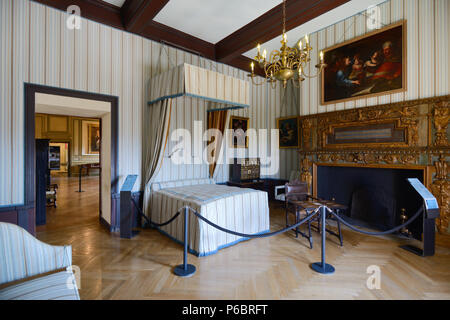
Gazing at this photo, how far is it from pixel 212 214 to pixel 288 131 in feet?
15.3

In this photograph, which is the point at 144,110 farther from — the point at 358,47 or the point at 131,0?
the point at 358,47

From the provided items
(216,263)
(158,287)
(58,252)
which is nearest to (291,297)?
(216,263)

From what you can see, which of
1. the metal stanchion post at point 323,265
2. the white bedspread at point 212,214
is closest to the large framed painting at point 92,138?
the white bedspread at point 212,214

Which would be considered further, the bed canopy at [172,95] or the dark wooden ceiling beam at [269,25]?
the dark wooden ceiling beam at [269,25]

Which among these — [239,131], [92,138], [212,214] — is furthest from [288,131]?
[92,138]

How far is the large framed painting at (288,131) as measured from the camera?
23.3ft

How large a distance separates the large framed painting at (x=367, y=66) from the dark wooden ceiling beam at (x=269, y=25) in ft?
4.08

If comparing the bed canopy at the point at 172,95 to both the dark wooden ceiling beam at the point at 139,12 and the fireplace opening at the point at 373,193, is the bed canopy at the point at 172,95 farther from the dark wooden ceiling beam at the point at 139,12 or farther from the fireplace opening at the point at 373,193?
the fireplace opening at the point at 373,193

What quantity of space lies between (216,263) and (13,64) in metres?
4.42

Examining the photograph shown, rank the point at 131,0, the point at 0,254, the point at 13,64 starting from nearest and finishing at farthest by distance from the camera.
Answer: the point at 0,254 < the point at 13,64 < the point at 131,0

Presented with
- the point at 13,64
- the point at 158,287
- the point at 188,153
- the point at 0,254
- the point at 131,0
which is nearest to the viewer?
the point at 0,254

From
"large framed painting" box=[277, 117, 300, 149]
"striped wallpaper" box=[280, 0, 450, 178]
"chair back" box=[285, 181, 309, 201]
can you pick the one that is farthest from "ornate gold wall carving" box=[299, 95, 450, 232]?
"large framed painting" box=[277, 117, 300, 149]

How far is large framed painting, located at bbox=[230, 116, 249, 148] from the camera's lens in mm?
6922

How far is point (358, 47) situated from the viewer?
16.0ft
